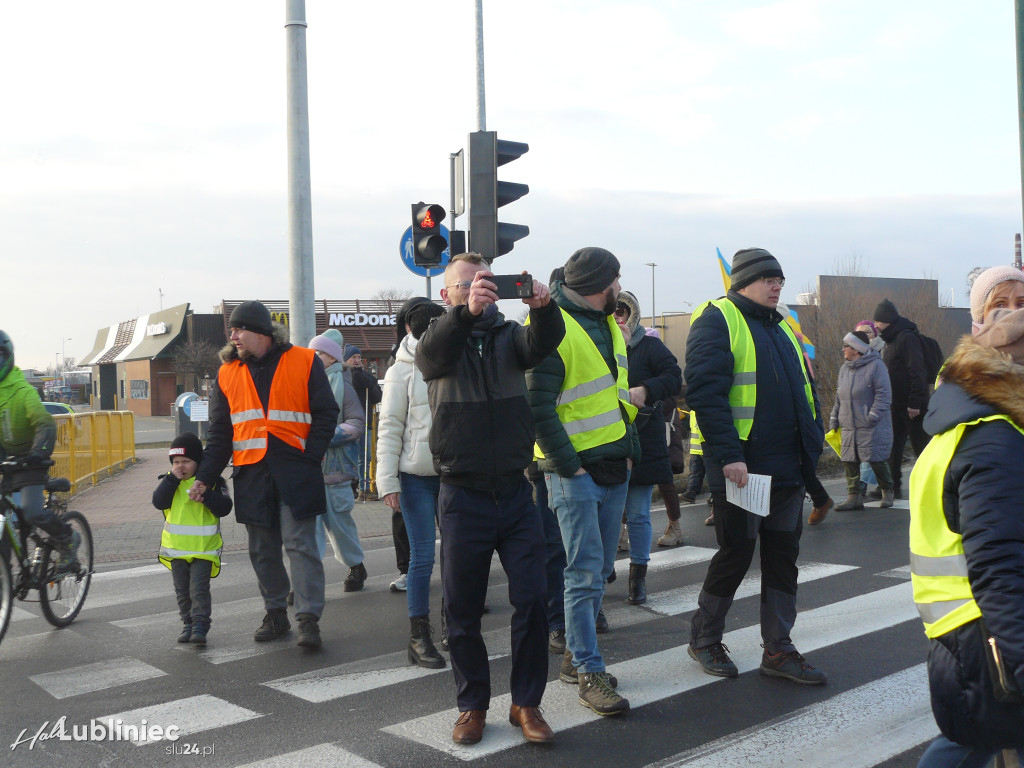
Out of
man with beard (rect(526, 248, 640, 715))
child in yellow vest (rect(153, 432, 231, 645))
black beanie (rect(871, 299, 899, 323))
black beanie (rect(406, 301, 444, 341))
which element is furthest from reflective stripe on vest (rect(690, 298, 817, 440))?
black beanie (rect(871, 299, 899, 323))

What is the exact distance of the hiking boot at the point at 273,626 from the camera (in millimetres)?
5699

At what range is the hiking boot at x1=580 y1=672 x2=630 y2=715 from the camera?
4176 millimetres

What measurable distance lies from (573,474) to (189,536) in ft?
9.00

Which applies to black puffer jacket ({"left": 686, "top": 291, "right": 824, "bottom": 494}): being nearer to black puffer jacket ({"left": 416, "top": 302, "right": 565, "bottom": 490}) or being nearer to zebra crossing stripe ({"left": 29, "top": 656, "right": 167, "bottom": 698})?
black puffer jacket ({"left": 416, "top": 302, "right": 565, "bottom": 490})

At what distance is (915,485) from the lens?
98.7 inches

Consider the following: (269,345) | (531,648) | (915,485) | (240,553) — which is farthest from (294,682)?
(240,553)

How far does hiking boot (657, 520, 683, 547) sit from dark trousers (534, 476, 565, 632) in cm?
338

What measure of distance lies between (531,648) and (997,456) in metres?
2.17

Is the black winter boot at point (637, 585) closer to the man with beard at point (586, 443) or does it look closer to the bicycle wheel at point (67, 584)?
the man with beard at point (586, 443)

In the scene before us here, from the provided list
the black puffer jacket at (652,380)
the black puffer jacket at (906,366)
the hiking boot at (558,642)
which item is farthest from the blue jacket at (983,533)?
the black puffer jacket at (906,366)

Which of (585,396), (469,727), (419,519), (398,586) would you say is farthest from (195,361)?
(469,727)

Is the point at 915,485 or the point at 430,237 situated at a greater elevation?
the point at 430,237

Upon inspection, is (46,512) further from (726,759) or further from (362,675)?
(726,759)

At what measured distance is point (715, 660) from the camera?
4766mm
